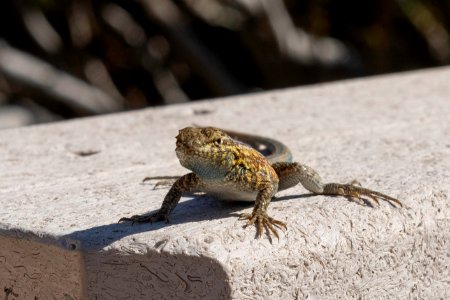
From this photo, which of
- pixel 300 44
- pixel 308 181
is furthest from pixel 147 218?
pixel 300 44

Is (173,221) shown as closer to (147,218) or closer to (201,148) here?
(147,218)

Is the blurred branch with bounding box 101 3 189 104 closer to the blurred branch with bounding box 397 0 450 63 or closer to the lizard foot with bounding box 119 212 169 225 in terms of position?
the blurred branch with bounding box 397 0 450 63

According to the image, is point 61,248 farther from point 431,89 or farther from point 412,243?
point 431,89

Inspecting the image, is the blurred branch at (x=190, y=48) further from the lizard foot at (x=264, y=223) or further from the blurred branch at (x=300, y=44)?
the lizard foot at (x=264, y=223)

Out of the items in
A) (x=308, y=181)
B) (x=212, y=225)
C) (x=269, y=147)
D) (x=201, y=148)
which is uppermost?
(x=201, y=148)

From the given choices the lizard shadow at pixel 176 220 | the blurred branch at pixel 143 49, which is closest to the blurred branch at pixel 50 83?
the blurred branch at pixel 143 49

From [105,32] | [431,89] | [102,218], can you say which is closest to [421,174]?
[102,218]
